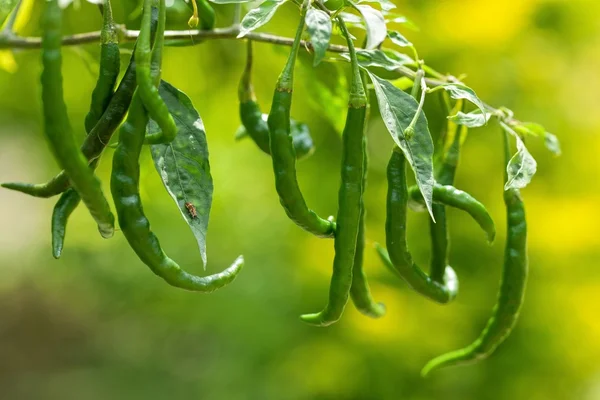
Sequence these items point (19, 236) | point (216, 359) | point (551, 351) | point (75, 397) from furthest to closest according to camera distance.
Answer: point (19, 236) → point (75, 397) → point (216, 359) → point (551, 351)

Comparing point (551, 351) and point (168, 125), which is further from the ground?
point (168, 125)

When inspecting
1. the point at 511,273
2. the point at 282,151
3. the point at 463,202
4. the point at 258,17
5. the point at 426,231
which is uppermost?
the point at 258,17

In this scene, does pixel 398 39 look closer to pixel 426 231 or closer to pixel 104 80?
pixel 104 80

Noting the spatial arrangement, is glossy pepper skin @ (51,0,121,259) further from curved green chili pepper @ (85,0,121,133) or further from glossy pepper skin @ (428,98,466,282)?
glossy pepper skin @ (428,98,466,282)

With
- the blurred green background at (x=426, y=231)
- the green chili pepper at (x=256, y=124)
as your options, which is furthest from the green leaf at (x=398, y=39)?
the blurred green background at (x=426, y=231)

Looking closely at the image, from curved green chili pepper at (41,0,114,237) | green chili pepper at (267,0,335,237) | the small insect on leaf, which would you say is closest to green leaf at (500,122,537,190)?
green chili pepper at (267,0,335,237)

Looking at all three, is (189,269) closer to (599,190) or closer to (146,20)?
(599,190)

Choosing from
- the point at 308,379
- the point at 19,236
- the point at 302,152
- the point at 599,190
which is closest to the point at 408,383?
the point at 308,379

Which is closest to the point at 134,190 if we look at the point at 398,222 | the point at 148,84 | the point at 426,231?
the point at 148,84
